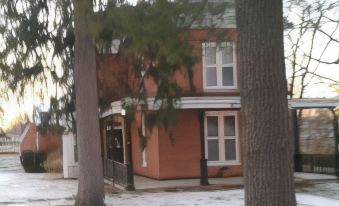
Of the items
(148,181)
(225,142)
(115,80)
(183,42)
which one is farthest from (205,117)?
(183,42)

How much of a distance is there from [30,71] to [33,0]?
186 centimetres

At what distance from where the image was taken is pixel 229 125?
23406 millimetres

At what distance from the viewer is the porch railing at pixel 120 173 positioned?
64.3 feet

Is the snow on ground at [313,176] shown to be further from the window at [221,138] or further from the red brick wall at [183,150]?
the red brick wall at [183,150]

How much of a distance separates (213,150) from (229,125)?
122 centimetres

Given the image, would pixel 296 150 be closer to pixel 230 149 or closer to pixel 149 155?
pixel 230 149

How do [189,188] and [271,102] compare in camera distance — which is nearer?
[271,102]

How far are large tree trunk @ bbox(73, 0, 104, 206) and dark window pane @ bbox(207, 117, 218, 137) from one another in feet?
29.2

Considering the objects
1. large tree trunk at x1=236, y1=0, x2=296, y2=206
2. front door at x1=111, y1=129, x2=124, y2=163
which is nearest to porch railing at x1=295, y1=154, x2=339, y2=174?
front door at x1=111, y1=129, x2=124, y2=163

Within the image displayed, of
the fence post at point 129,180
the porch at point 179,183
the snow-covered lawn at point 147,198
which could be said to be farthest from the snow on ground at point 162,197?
the porch at point 179,183

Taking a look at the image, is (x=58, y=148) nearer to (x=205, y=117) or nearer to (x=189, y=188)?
(x=205, y=117)

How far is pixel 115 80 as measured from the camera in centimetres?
1639

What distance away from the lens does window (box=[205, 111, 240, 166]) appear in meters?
23.0

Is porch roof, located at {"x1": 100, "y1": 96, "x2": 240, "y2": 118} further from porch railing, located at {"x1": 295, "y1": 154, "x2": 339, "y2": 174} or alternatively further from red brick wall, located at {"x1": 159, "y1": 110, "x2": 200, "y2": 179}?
porch railing, located at {"x1": 295, "y1": 154, "x2": 339, "y2": 174}
